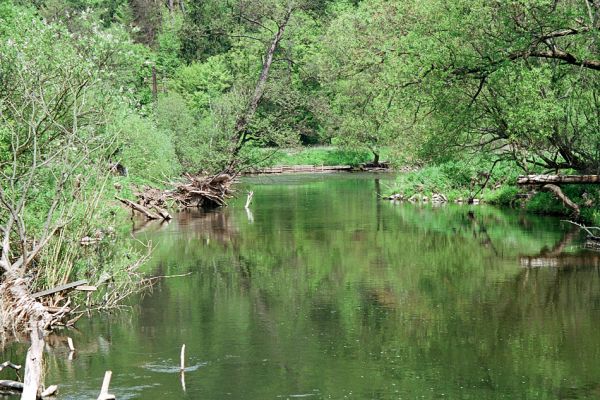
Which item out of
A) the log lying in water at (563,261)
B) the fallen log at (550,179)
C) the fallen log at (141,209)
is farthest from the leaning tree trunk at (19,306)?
the fallen log at (141,209)

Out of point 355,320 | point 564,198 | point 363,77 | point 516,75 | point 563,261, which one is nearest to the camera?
point 355,320

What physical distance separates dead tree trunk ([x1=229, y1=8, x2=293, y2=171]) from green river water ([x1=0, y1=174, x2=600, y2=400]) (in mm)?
13077

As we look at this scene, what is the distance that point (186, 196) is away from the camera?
44.7 meters

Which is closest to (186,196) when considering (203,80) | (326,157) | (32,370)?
(32,370)

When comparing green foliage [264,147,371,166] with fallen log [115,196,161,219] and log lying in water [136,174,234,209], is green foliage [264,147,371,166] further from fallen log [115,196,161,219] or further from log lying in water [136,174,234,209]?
fallen log [115,196,161,219]

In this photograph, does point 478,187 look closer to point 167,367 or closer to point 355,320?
point 355,320

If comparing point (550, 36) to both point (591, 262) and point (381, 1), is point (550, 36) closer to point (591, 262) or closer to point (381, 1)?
point (591, 262)

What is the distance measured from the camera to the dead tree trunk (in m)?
47.8

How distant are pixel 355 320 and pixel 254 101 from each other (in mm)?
31902

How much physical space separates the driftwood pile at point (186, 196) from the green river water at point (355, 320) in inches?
213

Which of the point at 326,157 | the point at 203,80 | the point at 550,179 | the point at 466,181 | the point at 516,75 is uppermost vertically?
the point at 203,80

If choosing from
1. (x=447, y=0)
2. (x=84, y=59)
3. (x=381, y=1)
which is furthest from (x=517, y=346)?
(x=381, y=1)

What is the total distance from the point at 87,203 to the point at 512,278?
38.4 feet

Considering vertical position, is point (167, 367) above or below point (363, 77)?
below
